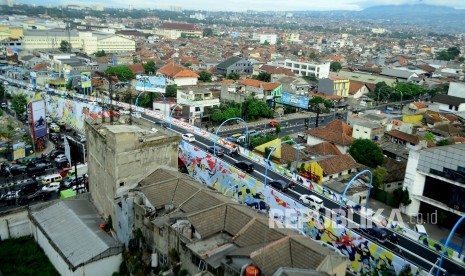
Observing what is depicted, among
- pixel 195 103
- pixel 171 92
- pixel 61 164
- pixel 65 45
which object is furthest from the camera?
pixel 65 45

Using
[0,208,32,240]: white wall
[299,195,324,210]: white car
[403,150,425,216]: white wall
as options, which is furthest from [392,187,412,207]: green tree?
[0,208,32,240]: white wall

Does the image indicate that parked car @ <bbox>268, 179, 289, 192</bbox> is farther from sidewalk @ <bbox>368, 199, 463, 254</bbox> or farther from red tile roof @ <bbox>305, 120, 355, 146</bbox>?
red tile roof @ <bbox>305, 120, 355, 146</bbox>

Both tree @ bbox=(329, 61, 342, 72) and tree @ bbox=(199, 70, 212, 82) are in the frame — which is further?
tree @ bbox=(329, 61, 342, 72)

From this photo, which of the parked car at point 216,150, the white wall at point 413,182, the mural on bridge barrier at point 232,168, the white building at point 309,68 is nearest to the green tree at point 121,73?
the mural on bridge barrier at point 232,168

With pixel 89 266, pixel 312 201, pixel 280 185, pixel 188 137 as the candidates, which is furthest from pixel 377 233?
pixel 188 137

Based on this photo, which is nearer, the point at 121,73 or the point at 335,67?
the point at 121,73

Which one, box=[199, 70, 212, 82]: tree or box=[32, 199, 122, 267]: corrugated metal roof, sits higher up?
box=[199, 70, 212, 82]: tree

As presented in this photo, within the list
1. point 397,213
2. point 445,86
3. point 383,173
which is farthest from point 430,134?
point 445,86

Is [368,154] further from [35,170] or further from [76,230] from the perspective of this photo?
[35,170]

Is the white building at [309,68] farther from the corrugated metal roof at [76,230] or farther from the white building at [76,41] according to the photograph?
the corrugated metal roof at [76,230]
